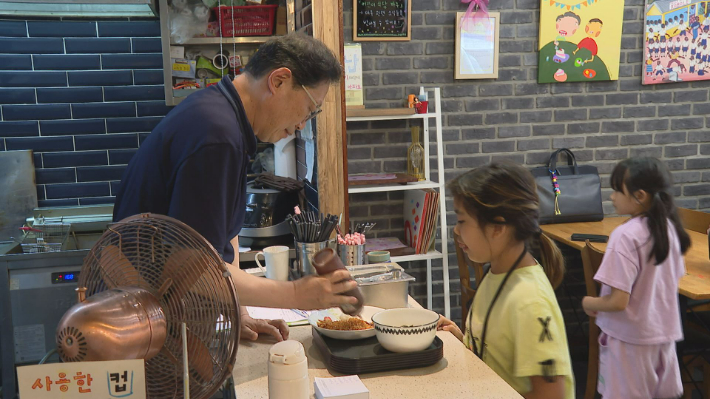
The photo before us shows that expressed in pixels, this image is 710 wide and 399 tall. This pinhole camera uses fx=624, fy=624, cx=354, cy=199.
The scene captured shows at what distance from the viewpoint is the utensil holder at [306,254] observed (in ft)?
7.12

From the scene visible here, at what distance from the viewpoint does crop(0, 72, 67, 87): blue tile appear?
3.44m

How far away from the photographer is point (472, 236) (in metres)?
1.67

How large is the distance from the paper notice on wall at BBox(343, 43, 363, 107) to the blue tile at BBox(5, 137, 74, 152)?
1.62 metres

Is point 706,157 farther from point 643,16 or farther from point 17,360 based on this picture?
point 17,360

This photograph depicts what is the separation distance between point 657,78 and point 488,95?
115cm

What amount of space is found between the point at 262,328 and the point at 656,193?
174 cm

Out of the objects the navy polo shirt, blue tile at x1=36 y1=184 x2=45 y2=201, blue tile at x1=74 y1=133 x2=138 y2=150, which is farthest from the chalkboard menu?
the navy polo shirt

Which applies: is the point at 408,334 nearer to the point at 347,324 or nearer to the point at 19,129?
the point at 347,324

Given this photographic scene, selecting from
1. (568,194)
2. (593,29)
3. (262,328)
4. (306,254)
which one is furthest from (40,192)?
(593,29)

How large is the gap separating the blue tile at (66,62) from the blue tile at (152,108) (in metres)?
0.31

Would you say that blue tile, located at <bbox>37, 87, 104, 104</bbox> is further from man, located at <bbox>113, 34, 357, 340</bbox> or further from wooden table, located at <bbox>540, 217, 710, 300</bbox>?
wooden table, located at <bbox>540, 217, 710, 300</bbox>

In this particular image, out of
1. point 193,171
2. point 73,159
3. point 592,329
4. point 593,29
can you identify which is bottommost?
point 592,329

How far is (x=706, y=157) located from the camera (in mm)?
4234

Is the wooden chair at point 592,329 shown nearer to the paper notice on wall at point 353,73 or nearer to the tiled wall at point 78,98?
the paper notice on wall at point 353,73
